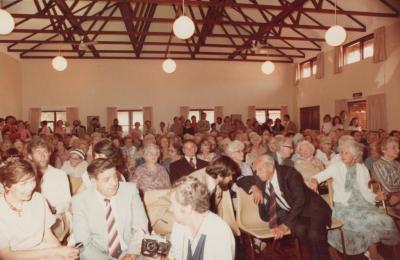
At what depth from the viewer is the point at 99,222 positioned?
8.13 feet

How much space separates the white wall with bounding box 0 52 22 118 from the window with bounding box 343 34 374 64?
1264 centimetres

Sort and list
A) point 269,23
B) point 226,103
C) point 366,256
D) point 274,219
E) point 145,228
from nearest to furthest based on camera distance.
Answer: point 145,228 < point 274,219 < point 366,256 < point 269,23 < point 226,103

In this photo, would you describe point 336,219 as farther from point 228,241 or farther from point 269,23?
point 269,23

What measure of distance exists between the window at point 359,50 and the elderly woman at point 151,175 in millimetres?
9832

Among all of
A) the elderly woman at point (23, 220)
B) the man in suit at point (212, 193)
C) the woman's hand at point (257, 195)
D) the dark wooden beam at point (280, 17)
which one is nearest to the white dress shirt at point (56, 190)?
the man in suit at point (212, 193)

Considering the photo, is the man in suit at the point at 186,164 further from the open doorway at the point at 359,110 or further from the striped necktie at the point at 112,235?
the open doorway at the point at 359,110

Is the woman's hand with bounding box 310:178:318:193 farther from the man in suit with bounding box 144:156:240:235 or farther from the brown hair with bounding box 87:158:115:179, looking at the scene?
the brown hair with bounding box 87:158:115:179

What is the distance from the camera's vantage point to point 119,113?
1572 centimetres

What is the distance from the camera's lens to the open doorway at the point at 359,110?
12062 millimetres

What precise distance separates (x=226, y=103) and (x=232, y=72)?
1.53 m

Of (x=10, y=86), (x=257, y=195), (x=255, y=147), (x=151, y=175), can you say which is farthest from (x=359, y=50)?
(x=10, y=86)

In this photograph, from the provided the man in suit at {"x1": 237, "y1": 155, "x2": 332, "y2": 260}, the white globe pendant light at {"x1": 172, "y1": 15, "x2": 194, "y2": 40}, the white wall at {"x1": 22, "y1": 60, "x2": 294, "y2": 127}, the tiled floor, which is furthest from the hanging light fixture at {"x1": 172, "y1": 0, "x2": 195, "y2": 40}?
the white wall at {"x1": 22, "y1": 60, "x2": 294, "y2": 127}

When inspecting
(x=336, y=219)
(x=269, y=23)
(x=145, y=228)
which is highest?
(x=269, y=23)

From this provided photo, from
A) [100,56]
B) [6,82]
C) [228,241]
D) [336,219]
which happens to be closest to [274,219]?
[336,219]
